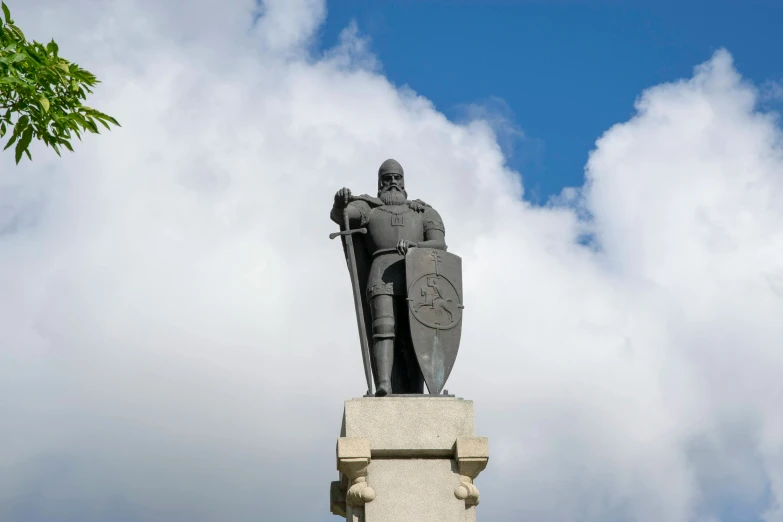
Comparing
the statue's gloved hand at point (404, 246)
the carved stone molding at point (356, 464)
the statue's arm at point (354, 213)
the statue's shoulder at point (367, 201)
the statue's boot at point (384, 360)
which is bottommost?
the carved stone molding at point (356, 464)

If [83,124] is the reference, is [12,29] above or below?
above

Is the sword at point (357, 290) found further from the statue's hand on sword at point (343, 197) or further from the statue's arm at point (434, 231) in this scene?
the statue's arm at point (434, 231)

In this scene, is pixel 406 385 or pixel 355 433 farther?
pixel 406 385

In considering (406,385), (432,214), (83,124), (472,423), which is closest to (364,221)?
(432,214)

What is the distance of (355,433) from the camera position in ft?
42.1

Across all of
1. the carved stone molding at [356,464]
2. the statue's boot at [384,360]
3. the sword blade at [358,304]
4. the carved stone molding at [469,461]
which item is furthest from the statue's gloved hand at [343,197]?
the carved stone molding at [469,461]

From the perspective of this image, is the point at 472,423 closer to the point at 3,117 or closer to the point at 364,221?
the point at 364,221

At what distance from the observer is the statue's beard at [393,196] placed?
14586mm

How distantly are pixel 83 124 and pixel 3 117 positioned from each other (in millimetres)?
631

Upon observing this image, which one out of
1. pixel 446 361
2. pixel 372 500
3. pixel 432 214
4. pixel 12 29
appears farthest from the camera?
pixel 432 214

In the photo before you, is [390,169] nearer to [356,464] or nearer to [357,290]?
[357,290]

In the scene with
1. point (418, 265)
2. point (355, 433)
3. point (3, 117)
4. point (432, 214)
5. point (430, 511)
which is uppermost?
point (432, 214)

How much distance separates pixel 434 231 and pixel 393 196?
2.36ft

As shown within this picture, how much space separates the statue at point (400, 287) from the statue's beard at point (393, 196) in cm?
1
